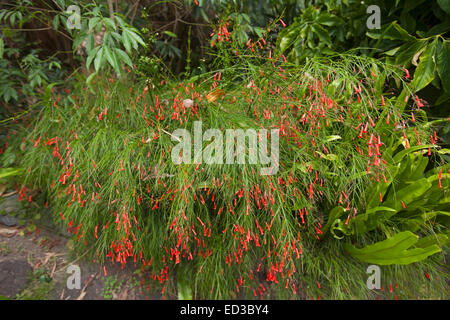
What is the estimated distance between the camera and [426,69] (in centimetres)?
140

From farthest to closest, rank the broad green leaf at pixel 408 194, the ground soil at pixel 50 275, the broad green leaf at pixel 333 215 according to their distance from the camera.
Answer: the ground soil at pixel 50 275 < the broad green leaf at pixel 333 215 < the broad green leaf at pixel 408 194

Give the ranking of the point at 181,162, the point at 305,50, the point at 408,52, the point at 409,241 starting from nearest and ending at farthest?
the point at 409,241 < the point at 181,162 < the point at 408,52 < the point at 305,50

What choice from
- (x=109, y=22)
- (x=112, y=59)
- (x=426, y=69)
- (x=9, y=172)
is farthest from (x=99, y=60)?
(x=426, y=69)

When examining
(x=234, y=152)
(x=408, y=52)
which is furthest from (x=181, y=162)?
(x=408, y=52)

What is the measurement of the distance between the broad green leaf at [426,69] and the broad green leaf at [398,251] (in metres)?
0.77

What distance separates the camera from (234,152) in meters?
1.26

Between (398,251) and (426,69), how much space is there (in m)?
0.91

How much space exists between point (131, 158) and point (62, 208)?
534mm

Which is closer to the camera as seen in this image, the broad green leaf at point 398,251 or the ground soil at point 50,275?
the broad green leaf at point 398,251

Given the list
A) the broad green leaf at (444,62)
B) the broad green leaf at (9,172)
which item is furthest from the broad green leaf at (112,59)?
the broad green leaf at (444,62)

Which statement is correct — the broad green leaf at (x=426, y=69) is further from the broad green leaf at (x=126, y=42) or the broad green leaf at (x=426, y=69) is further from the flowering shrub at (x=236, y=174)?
the broad green leaf at (x=126, y=42)

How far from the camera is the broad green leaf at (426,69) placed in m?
1.39

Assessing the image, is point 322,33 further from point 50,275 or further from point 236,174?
point 50,275

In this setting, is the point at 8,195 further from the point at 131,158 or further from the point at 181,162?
the point at 181,162
